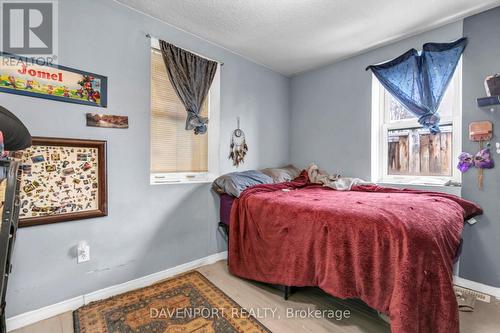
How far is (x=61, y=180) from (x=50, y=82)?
0.71 metres

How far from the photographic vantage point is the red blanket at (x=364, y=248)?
48.6 inches

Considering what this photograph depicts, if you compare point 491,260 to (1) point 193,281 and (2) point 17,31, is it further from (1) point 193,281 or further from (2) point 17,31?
(2) point 17,31

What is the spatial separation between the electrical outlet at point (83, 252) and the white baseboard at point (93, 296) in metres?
0.28

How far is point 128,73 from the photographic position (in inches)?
81.7

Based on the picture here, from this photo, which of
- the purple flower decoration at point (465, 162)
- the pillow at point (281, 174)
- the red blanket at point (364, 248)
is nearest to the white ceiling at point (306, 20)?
the purple flower decoration at point (465, 162)

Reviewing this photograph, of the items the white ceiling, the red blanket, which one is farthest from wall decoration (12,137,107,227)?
the white ceiling

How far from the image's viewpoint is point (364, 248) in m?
1.42

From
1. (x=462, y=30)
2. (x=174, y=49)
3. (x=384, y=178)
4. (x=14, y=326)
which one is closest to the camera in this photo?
(x=14, y=326)

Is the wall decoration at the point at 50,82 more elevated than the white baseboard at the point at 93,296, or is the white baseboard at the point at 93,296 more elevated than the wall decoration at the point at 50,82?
the wall decoration at the point at 50,82

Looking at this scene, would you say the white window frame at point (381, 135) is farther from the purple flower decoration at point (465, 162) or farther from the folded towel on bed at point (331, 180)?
the purple flower decoration at point (465, 162)

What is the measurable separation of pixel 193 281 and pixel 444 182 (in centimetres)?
263

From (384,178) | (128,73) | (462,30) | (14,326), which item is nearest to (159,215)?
(14,326)

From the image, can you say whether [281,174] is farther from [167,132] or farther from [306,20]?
[306,20]

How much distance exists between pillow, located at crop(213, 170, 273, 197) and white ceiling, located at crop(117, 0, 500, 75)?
1.48 m
